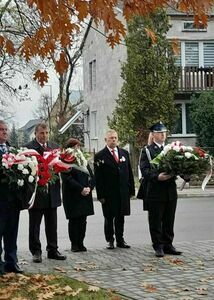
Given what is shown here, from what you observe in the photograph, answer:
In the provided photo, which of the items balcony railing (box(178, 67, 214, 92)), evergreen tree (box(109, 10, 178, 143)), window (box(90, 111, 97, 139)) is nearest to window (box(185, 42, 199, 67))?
balcony railing (box(178, 67, 214, 92))

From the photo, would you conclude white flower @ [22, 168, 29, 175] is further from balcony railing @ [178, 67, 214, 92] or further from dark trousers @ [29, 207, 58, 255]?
balcony railing @ [178, 67, 214, 92]

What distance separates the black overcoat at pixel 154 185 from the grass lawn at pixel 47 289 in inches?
86.5

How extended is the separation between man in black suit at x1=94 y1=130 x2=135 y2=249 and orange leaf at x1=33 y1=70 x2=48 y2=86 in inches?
121

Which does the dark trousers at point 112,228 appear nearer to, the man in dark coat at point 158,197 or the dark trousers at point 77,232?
the dark trousers at point 77,232

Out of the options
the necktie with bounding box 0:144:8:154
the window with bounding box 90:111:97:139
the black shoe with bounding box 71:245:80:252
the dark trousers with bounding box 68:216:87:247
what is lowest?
the black shoe with bounding box 71:245:80:252

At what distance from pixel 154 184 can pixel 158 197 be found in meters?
0.21

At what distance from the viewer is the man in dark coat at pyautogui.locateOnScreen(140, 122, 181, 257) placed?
9.61m

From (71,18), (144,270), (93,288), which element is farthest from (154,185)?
(71,18)

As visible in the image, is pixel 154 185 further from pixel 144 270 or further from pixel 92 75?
pixel 92 75

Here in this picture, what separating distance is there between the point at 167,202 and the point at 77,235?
1.65 m

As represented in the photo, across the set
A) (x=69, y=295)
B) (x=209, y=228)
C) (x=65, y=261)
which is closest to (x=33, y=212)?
(x=65, y=261)

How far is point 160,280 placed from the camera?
7.86 meters

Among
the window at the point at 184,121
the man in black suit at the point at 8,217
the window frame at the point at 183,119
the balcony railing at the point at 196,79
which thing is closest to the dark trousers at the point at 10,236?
the man in black suit at the point at 8,217

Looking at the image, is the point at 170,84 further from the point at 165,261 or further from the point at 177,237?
the point at 165,261
